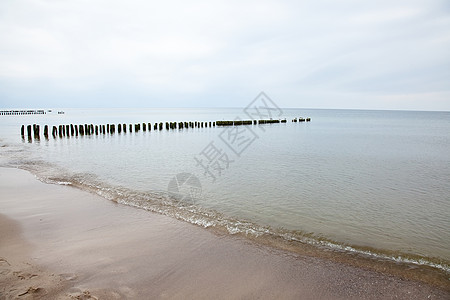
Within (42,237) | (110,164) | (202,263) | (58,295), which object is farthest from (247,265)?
(110,164)

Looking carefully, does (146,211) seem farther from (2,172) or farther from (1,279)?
(2,172)

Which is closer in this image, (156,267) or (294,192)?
(156,267)

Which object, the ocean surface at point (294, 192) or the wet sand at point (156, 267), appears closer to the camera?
the wet sand at point (156, 267)

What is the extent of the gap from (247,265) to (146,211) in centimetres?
352

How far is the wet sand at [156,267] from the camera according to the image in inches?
150

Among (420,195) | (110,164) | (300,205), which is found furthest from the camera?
(110,164)

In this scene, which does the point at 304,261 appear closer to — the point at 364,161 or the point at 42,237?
the point at 42,237

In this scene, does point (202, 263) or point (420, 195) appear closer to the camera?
point (202, 263)

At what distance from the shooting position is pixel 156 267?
4.41 m

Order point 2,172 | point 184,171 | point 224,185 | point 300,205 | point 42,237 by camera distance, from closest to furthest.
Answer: point 42,237, point 300,205, point 224,185, point 2,172, point 184,171

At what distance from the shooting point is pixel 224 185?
389 inches

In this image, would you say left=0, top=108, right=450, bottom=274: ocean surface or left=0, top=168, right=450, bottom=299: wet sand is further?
left=0, top=108, right=450, bottom=274: ocean surface

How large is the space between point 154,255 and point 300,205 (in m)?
4.54

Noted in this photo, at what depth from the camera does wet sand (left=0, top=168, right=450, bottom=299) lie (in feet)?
12.5
